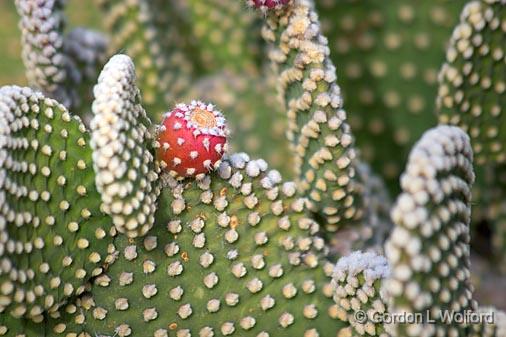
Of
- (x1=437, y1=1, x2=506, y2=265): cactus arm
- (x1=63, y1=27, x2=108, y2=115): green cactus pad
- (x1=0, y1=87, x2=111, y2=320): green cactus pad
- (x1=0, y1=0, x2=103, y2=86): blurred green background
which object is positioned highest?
(x1=0, y1=0, x2=103, y2=86): blurred green background

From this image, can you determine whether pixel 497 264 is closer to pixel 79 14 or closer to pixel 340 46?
pixel 340 46

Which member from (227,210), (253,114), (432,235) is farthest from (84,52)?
(432,235)

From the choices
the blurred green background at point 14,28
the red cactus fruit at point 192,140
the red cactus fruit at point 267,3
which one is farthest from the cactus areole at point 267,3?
the blurred green background at point 14,28

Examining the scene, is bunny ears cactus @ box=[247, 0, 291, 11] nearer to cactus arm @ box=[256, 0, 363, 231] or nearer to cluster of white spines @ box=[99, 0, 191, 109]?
cactus arm @ box=[256, 0, 363, 231]

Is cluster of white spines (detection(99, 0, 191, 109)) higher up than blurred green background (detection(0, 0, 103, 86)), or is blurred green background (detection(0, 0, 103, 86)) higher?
blurred green background (detection(0, 0, 103, 86))

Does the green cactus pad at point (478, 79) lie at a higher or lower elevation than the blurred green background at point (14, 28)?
lower

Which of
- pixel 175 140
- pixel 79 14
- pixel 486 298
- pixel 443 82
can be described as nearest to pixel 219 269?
pixel 175 140

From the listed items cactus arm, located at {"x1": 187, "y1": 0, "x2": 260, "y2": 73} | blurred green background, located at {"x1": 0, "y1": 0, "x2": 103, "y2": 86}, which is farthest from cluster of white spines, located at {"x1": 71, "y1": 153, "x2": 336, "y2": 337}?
blurred green background, located at {"x1": 0, "y1": 0, "x2": 103, "y2": 86}

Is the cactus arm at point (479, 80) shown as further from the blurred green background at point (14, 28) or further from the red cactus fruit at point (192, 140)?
the blurred green background at point (14, 28)
